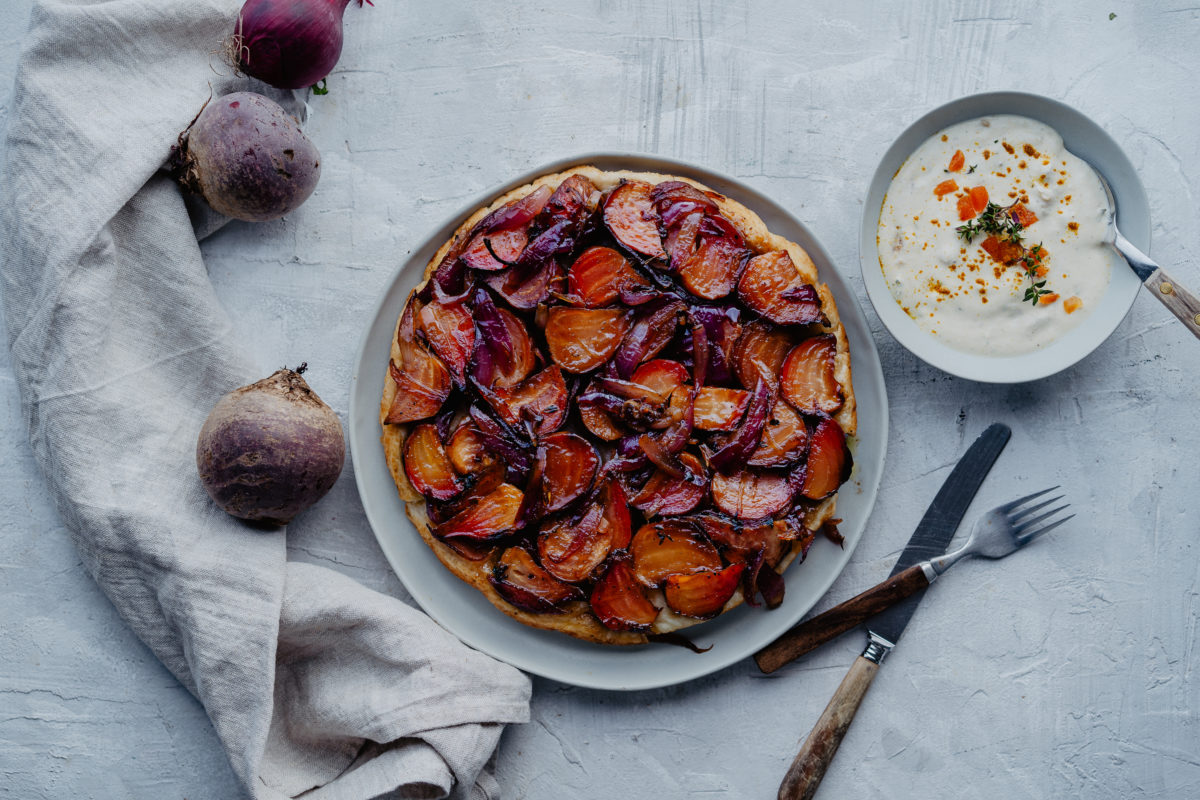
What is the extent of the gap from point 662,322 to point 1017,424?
1.34 meters

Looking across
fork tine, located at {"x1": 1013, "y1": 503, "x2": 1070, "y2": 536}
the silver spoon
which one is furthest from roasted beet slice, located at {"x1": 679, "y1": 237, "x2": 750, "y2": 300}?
fork tine, located at {"x1": 1013, "y1": 503, "x2": 1070, "y2": 536}

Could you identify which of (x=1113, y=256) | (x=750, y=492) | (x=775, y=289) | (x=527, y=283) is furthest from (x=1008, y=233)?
(x=527, y=283)

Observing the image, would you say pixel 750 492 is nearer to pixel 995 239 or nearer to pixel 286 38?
pixel 995 239

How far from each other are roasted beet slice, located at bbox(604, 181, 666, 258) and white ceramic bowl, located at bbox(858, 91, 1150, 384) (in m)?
0.66

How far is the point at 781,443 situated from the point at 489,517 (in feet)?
3.03

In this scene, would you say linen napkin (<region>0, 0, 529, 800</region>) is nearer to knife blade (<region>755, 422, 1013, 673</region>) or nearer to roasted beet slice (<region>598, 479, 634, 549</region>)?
roasted beet slice (<region>598, 479, 634, 549</region>)

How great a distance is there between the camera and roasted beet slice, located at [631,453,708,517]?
8.40ft

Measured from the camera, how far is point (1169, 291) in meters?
2.57

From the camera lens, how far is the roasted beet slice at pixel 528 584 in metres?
2.59

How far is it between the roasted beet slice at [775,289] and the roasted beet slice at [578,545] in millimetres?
796

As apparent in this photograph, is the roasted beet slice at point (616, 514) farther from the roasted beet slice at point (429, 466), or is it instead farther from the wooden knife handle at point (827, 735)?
the wooden knife handle at point (827, 735)

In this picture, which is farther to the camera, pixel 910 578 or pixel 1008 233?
pixel 910 578

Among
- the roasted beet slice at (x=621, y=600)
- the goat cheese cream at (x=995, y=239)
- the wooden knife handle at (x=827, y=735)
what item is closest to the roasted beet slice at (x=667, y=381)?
the roasted beet slice at (x=621, y=600)

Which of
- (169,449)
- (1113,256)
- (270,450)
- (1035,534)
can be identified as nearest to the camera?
(270,450)
